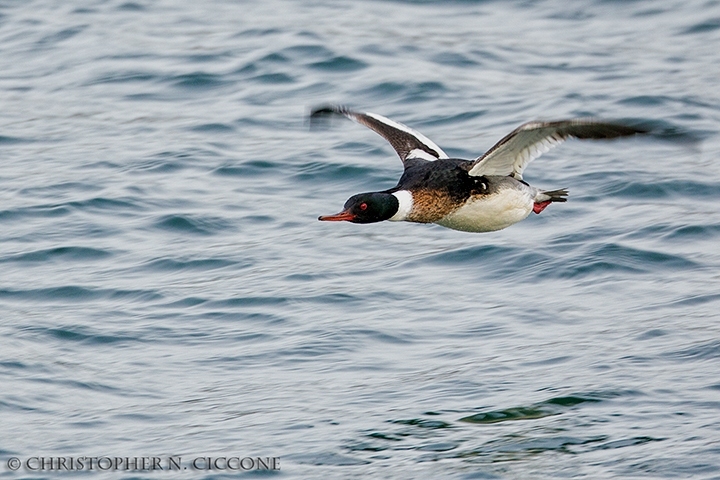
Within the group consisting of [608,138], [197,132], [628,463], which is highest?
[608,138]

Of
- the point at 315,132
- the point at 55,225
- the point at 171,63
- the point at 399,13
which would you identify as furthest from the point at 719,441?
the point at 399,13

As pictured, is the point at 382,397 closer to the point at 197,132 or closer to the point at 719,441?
the point at 719,441

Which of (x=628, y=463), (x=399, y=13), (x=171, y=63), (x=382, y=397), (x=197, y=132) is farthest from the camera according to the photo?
(x=399, y=13)

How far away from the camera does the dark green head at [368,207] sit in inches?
310

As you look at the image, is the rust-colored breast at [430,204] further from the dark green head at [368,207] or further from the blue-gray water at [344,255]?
the blue-gray water at [344,255]

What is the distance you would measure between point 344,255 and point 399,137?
1.49m

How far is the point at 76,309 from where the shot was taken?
9.38 metres

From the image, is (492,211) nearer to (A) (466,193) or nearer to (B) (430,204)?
(A) (466,193)

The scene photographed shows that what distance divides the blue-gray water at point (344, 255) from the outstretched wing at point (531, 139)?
19.8 inches

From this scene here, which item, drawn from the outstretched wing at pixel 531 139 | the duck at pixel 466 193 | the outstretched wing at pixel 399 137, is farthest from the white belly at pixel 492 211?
the outstretched wing at pixel 399 137

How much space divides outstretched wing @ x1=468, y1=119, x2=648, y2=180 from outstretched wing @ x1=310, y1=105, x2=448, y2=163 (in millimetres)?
901

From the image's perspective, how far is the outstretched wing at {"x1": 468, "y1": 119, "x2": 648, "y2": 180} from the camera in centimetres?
729

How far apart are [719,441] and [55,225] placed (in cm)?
572

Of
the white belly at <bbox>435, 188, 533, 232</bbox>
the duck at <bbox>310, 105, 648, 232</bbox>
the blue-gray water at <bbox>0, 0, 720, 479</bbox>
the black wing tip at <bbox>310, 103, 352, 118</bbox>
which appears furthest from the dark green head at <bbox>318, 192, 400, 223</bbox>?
the black wing tip at <bbox>310, 103, 352, 118</bbox>
